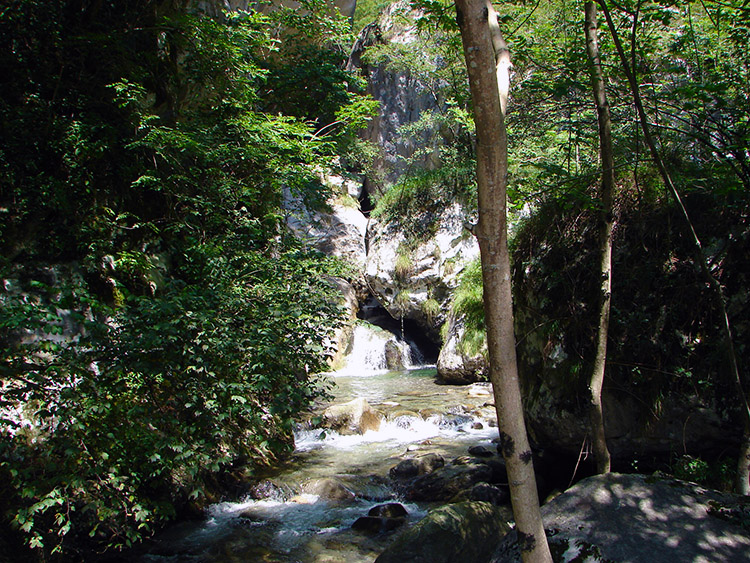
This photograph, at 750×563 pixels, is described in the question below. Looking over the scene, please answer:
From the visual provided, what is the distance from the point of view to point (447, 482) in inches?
243

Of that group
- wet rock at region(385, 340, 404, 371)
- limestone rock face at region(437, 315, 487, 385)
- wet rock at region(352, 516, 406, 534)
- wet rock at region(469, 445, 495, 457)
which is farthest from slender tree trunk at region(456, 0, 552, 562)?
wet rock at region(385, 340, 404, 371)

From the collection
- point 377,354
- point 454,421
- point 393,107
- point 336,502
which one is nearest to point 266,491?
point 336,502

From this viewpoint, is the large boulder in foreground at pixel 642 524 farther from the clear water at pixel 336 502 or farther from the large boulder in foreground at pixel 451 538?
the clear water at pixel 336 502

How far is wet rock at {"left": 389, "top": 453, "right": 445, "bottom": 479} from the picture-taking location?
6707 mm

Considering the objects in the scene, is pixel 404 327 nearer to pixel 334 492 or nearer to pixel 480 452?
pixel 480 452

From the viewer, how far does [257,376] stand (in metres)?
3.61

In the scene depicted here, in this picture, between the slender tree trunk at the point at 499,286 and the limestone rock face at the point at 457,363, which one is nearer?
the slender tree trunk at the point at 499,286

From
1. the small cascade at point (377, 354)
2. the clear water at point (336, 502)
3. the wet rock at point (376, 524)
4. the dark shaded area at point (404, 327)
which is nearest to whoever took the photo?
the clear water at point (336, 502)

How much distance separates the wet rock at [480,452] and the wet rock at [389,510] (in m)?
1.93

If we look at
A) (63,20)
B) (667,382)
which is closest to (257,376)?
(667,382)

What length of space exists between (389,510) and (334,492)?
0.98m

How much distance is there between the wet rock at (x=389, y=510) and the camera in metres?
5.56

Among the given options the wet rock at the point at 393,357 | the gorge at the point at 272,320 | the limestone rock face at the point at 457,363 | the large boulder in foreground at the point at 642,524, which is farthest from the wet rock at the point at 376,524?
the wet rock at the point at 393,357

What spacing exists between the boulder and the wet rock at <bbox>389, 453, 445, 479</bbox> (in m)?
2.05
